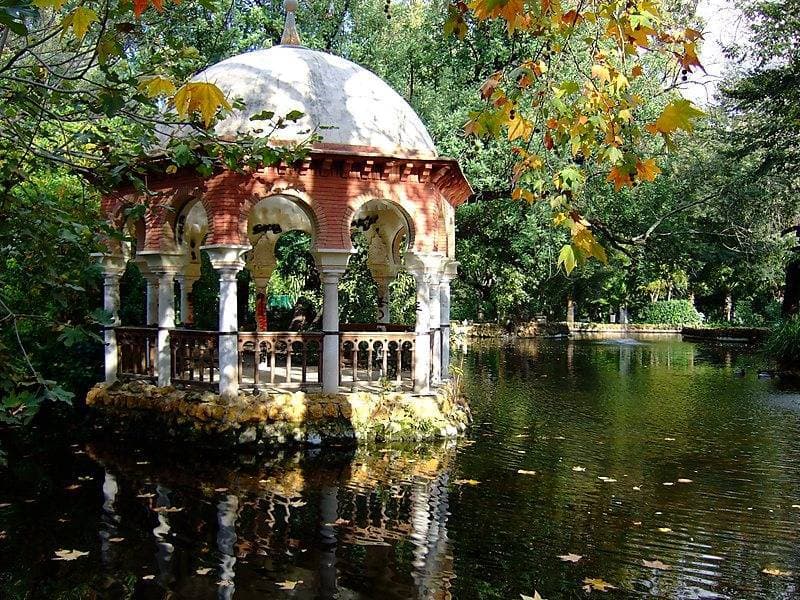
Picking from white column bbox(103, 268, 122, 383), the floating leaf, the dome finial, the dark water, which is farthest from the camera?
the dome finial

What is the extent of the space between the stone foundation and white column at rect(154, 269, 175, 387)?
27 centimetres

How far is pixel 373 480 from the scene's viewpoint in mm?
9281

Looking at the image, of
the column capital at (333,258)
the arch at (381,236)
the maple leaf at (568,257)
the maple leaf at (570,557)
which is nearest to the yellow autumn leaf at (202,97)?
the maple leaf at (568,257)

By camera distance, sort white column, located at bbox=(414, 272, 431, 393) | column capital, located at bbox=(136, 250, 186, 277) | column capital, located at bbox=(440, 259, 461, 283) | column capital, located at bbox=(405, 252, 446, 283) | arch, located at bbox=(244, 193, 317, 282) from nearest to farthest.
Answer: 1. white column, located at bbox=(414, 272, 431, 393)
2. column capital, located at bbox=(405, 252, 446, 283)
3. column capital, located at bbox=(136, 250, 186, 277)
4. column capital, located at bbox=(440, 259, 461, 283)
5. arch, located at bbox=(244, 193, 317, 282)

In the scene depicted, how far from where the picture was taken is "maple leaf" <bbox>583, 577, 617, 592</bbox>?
5832 millimetres

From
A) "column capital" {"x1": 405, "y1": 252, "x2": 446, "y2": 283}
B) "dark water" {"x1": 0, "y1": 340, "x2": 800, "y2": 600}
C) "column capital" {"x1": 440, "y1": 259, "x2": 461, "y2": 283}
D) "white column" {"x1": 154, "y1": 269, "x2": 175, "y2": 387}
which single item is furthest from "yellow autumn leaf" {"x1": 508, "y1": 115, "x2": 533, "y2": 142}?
"column capital" {"x1": 440, "y1": 259, "x2": 461, "y2": 283}

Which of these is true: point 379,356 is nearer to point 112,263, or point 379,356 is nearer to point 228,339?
point 228,339

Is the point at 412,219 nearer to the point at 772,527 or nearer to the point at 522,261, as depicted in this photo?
the point at 772,527

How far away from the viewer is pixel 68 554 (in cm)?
648

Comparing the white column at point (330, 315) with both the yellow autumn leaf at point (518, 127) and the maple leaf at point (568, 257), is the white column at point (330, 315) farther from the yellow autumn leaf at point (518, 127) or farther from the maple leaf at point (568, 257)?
the maple leaf at point (568, 257)

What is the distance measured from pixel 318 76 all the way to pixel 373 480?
21.5ft

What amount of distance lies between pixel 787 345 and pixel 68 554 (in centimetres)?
2156

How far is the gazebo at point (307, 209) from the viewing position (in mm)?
11625

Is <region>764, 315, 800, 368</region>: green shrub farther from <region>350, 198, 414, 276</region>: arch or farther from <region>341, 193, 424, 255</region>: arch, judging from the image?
<region>341, 193, 424, 255</region>: arch
